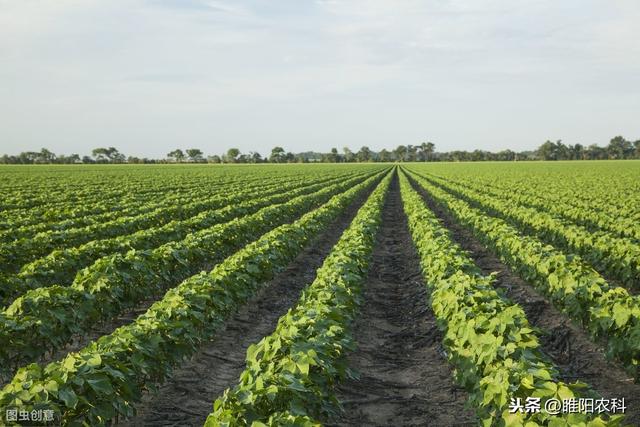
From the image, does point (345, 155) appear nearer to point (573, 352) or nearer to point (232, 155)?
point (232, 155)

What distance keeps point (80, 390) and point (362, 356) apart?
428 centimetres

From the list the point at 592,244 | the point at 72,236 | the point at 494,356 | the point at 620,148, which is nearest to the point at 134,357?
the point at 494,356

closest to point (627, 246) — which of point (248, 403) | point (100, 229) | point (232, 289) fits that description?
point (232, 289)

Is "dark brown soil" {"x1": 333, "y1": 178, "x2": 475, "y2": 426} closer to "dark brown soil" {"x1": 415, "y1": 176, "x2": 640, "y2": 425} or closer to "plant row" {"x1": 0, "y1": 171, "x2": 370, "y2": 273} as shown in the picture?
"dark brown soil" {"x1": 415, "y1": 176, "x2": 640, "y2": 425}

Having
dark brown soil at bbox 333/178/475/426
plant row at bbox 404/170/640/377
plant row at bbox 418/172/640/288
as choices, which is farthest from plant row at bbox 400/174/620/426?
plant row at bbox 418/172/640/288

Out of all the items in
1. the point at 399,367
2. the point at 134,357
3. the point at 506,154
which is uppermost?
the point at 506,154

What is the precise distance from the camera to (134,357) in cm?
542

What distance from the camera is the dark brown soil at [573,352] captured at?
6.48 meters

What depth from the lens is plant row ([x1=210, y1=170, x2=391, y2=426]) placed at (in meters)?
4.18

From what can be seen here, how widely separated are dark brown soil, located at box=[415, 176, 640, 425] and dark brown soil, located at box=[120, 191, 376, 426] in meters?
4.18

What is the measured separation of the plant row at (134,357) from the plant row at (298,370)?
1.02m

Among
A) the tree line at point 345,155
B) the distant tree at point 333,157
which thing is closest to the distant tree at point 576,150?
the tree line at point 345,155

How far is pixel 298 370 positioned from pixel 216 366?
2869 millimetres

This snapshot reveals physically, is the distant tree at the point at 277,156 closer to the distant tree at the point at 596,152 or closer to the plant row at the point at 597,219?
the distant tree at the point at 596,152
